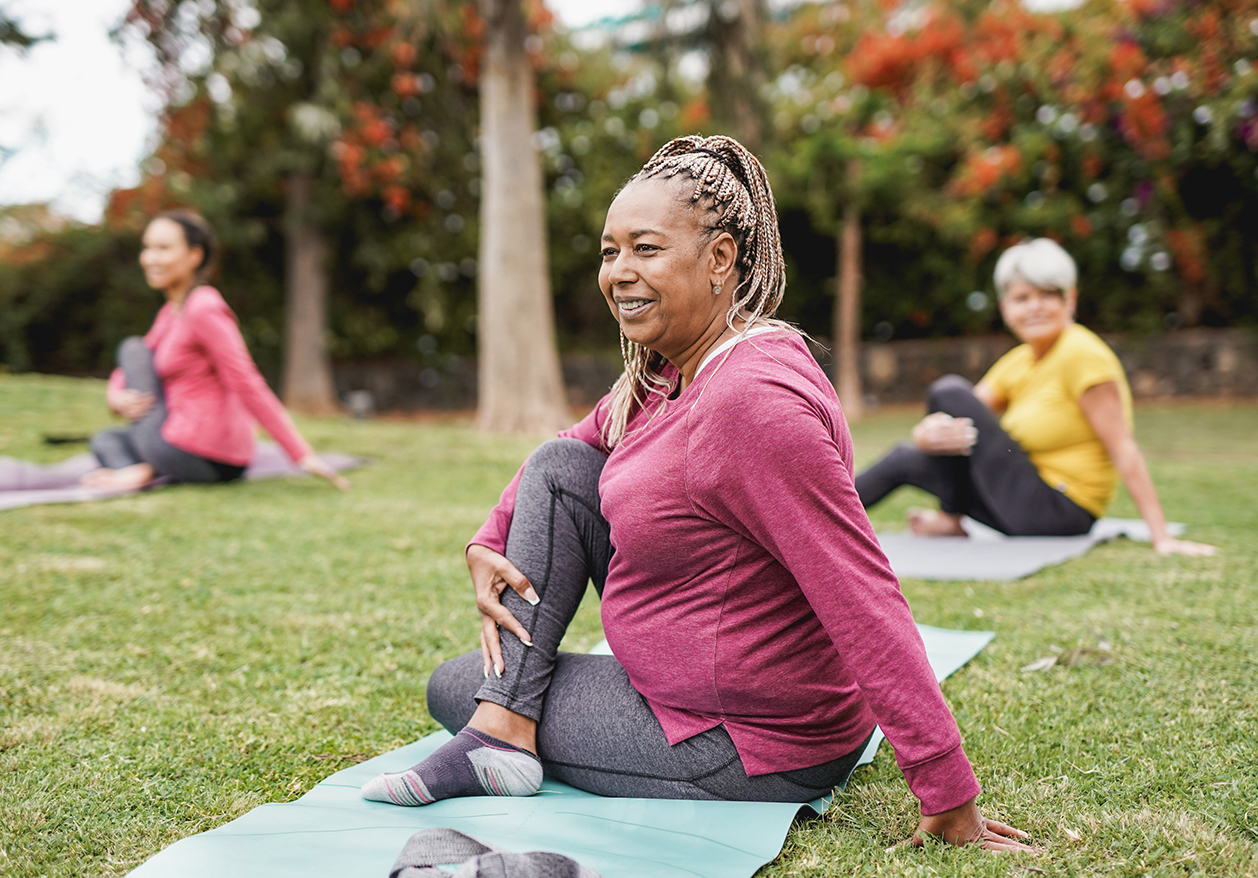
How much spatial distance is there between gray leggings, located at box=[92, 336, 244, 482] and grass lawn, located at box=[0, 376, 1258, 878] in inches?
19.1

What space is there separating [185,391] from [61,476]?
111cm

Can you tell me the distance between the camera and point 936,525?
493 cm

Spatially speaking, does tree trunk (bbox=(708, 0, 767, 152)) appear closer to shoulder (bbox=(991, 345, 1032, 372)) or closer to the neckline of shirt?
shoulder (bbox=(991, 345, 1032, 372))

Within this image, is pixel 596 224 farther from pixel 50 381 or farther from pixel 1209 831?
pixel 1209 831

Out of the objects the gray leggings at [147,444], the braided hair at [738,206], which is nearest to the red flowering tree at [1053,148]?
the gray leggings at [147,444]

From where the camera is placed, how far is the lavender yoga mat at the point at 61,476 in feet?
17.5

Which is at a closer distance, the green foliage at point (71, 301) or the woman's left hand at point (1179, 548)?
the woman's left hand at point (1179, 548)

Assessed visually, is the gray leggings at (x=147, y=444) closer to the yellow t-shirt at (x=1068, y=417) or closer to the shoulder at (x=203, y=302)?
the shoulder at (x=203, y=302)

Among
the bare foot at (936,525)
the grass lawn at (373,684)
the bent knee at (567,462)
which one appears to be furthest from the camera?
the bare foot at (936,525)

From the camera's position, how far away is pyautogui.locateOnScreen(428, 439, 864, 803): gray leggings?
1846mm

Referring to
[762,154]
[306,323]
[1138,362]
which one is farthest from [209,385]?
[1138,362]

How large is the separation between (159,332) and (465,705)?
456 cm

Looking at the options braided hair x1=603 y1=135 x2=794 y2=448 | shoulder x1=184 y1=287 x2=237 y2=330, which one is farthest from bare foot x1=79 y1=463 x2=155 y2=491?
braided hair x1=603 y1=135 x2=794 y2=448

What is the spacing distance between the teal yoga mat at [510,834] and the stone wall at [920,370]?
535 inches
